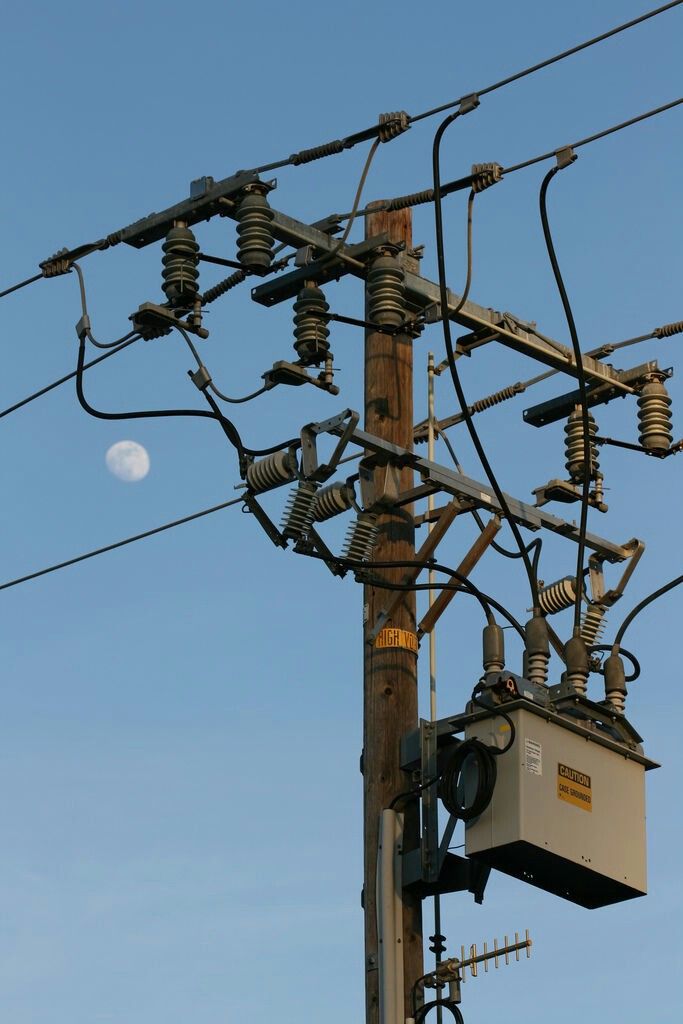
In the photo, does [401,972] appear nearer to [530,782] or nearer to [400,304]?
[530,782]

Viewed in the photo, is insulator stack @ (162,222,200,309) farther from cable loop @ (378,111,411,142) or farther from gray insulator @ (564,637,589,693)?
gray insulator @ (564,637,589,693)

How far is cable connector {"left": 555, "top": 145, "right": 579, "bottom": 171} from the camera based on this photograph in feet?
42.2

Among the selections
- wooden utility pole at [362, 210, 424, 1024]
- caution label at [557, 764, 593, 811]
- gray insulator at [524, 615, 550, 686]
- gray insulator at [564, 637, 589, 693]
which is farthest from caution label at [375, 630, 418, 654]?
caution label at [557, 764, 593, 811]

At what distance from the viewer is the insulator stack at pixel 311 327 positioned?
501 inches

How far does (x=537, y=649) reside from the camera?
41.7 ft

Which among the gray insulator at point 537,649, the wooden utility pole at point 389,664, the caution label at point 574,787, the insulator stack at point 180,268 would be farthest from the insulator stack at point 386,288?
the caution label at point 574,787

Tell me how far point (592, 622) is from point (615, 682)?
3.68ft

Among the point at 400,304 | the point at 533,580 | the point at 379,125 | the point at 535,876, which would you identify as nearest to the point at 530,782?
the point at 535,876

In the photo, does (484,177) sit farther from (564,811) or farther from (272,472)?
(564,811)

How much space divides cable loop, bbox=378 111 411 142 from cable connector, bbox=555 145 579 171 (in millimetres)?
868

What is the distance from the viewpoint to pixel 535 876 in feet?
40.3

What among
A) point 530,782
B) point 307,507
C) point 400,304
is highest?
point 400,304

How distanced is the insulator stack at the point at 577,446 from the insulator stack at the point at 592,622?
873mm

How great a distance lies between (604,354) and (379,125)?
2568mm
